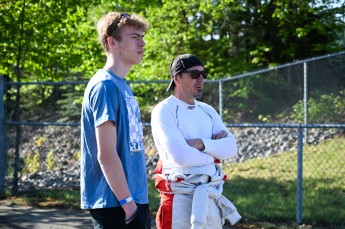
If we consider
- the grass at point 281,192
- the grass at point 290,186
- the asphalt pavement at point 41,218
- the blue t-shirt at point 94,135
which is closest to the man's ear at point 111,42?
the blue t-shirt at point 94,135

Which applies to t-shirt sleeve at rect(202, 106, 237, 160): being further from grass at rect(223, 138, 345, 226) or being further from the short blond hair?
grass at rect(223, 138, 345, 226)

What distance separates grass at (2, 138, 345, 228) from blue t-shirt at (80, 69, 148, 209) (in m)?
3.97

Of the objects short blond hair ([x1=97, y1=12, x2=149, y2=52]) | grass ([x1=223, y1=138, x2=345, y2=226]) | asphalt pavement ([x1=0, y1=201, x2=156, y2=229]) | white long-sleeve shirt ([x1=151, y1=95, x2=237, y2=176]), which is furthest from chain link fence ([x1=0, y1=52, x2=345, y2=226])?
short blond hair ([x1=97, y1=12, x2=149, y2=52])

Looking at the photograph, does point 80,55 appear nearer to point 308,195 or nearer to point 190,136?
point 308,195

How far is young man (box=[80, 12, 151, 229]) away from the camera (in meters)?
2.98

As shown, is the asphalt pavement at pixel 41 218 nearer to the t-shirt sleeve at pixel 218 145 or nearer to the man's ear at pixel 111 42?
the t-shirt sleeve at pixel 218 145

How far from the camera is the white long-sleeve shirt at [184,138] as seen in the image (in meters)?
4.09

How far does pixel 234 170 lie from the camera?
34.4 ft

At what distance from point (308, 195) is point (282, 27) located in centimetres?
1091

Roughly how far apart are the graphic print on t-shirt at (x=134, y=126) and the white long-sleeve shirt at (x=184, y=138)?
795 mm

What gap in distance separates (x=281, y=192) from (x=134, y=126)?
19.5ft

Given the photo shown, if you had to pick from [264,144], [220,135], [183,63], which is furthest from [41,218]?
[264,144]

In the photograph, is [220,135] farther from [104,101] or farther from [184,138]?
[104,101]

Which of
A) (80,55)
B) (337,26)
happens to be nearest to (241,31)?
(337,26)
